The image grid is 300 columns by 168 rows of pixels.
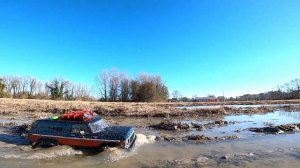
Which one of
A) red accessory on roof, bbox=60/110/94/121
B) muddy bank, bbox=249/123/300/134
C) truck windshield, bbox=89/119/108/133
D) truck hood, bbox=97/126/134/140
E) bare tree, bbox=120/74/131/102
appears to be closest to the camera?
truck hood, bbox=97/126/134/140

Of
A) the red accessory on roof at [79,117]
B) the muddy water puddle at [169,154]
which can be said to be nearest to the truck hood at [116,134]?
the muddy water puddle at [169,154]

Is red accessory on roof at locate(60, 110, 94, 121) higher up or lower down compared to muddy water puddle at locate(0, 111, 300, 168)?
higher up

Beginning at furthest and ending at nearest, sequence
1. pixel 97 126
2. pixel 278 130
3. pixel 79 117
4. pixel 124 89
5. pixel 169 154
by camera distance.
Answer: pixel 124 89 → pixel 278 130 → pixel 79 117 → pixel 97 126 → pixel 169 154

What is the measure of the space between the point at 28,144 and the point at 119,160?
624cm

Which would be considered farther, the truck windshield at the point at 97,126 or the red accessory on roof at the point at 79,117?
the red accessory on roof at the point at 79,117

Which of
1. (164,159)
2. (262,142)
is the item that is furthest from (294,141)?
(164,159)

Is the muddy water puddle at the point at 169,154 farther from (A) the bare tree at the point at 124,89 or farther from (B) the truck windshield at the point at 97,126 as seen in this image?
(A) the bare tree at the point at 124,89

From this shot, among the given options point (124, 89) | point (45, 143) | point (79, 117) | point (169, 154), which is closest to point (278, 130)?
point (169, 154)

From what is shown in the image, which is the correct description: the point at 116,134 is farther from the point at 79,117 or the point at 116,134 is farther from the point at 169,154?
the point at 169,154

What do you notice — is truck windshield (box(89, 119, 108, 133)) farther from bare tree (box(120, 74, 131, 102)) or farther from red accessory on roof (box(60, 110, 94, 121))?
bare tree (box(120, 74, 131, 102))

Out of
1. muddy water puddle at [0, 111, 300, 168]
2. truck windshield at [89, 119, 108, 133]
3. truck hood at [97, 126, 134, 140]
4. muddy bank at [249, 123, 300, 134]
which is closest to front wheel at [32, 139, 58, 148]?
muddy water puddle at [0, 111, 300, 168]

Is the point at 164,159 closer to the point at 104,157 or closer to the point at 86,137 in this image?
the point at 104,157

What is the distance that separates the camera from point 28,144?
17.5 m

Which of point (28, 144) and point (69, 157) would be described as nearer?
point (69, 157)
